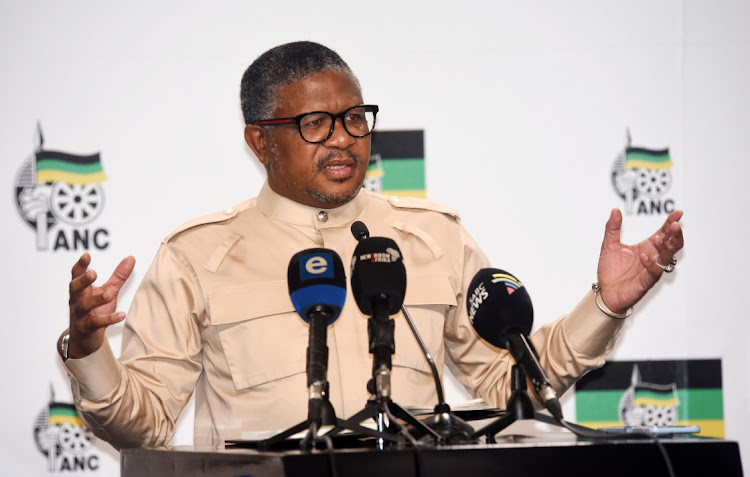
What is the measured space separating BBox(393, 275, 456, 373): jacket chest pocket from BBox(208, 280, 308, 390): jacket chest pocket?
0.26 m

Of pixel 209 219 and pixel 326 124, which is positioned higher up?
pixel 326 124

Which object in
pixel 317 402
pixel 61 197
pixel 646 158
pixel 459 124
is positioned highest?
pixel 459 124

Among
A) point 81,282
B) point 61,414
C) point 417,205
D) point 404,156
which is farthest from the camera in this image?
point 404,156

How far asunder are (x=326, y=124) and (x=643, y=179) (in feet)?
4.52

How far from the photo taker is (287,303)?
242cm

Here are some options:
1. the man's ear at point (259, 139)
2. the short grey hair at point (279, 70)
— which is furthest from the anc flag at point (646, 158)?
the man's ear at point (259, 139)

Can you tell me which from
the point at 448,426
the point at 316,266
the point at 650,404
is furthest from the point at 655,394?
the point at 316,266

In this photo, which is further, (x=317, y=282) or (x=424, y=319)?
(x=424, y=319)

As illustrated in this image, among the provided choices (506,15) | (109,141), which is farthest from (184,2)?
(506,15)

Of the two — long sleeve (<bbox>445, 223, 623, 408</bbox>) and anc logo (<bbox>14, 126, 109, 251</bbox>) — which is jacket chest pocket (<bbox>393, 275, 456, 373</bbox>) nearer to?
long sleeve (<bbox>445, 223, 623, 408</bbox>)

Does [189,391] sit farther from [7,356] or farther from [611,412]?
[611,412]

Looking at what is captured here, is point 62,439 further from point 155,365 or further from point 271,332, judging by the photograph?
point 271,332

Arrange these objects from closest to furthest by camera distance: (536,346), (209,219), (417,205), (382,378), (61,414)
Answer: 1. (382,378)
2. (536,346)
3. (209,219)
4. (417,205)
5. (61,414)

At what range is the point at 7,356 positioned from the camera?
3.06 m
